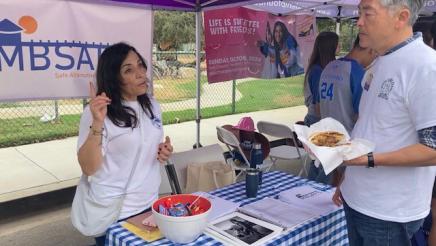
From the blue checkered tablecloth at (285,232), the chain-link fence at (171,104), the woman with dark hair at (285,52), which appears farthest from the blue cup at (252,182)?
the woman with dark hair at (285,52)

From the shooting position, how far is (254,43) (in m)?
5.68

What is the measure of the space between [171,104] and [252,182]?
26.7ft

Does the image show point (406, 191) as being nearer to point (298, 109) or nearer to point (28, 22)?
point (28, 22)

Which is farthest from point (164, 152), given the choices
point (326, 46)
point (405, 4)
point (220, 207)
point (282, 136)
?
point (282, 136)

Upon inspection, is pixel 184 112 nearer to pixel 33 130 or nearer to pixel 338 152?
pixel 33 130

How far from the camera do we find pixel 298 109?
10203mm

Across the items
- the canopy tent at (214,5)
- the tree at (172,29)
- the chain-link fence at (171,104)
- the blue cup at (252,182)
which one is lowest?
the chain-link fence at (171,104)

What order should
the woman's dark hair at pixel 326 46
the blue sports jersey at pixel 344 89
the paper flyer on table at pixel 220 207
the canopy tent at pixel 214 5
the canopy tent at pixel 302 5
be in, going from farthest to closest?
the canopy tent at pixel 302 5 → the canopy tent at pixel 214 5 → the woman's dark hair at pixel 326 46 → the blue sports jersey at pixel 344 89 → the paper flyer on table at pixel 220 207

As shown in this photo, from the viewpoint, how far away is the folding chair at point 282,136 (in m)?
4.33

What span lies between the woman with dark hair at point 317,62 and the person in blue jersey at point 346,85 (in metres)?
0.64

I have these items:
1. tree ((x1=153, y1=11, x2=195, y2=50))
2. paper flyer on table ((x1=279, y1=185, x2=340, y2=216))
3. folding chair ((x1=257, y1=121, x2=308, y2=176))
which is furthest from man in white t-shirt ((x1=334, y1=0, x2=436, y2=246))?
tree ((x1=153, y1=11, x2=195, y2=50))

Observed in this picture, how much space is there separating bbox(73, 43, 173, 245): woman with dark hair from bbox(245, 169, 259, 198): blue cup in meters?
0.44

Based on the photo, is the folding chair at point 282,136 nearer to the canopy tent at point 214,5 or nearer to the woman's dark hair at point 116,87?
the canopy tent at point 214,5

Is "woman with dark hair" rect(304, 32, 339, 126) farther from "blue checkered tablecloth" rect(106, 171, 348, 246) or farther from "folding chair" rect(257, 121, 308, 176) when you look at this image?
"blue checkered tablecloth" rect(106, 171, 348, 246)
